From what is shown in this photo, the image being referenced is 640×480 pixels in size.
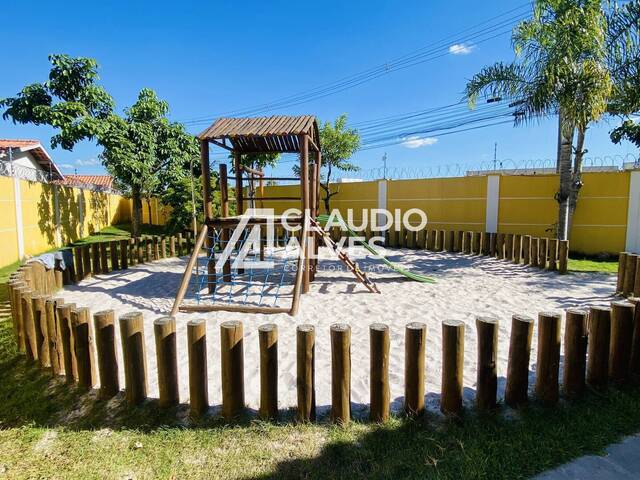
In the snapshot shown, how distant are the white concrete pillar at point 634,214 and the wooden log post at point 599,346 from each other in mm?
9819

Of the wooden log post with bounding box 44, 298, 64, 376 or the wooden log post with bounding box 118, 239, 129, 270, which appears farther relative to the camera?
the wooden log post with bounding box 118, 239, 129, 270

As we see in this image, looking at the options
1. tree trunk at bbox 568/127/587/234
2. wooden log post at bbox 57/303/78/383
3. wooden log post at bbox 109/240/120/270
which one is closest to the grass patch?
wooden log post at bbox 57/303/78/383

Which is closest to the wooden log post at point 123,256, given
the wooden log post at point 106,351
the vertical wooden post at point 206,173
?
the vertical wooden post at point 206,173

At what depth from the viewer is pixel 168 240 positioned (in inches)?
436

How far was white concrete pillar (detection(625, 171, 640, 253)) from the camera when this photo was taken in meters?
10.0

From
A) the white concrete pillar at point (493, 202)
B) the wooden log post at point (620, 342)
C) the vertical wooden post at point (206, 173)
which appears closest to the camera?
the wooden log post at point (620, 342)

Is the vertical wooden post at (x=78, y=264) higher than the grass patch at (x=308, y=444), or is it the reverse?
the vertical wooden post at (x=78, y=264)

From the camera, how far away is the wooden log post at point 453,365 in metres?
2.54

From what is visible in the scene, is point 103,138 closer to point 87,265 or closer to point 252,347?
point 87,265

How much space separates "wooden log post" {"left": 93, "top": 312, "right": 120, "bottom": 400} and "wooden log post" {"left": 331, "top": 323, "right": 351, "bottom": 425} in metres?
1.79

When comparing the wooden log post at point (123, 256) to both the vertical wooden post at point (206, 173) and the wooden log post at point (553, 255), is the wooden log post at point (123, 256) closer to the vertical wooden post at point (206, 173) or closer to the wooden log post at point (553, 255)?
the vertical wooden post at point (206, 173)

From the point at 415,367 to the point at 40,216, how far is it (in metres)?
13.3

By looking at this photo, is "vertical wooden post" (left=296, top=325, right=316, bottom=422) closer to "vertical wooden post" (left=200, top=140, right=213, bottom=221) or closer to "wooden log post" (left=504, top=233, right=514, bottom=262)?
"vertical wooden post" (left=200, top=140, right=213, bottom=221)

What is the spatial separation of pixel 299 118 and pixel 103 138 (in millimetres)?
7416
